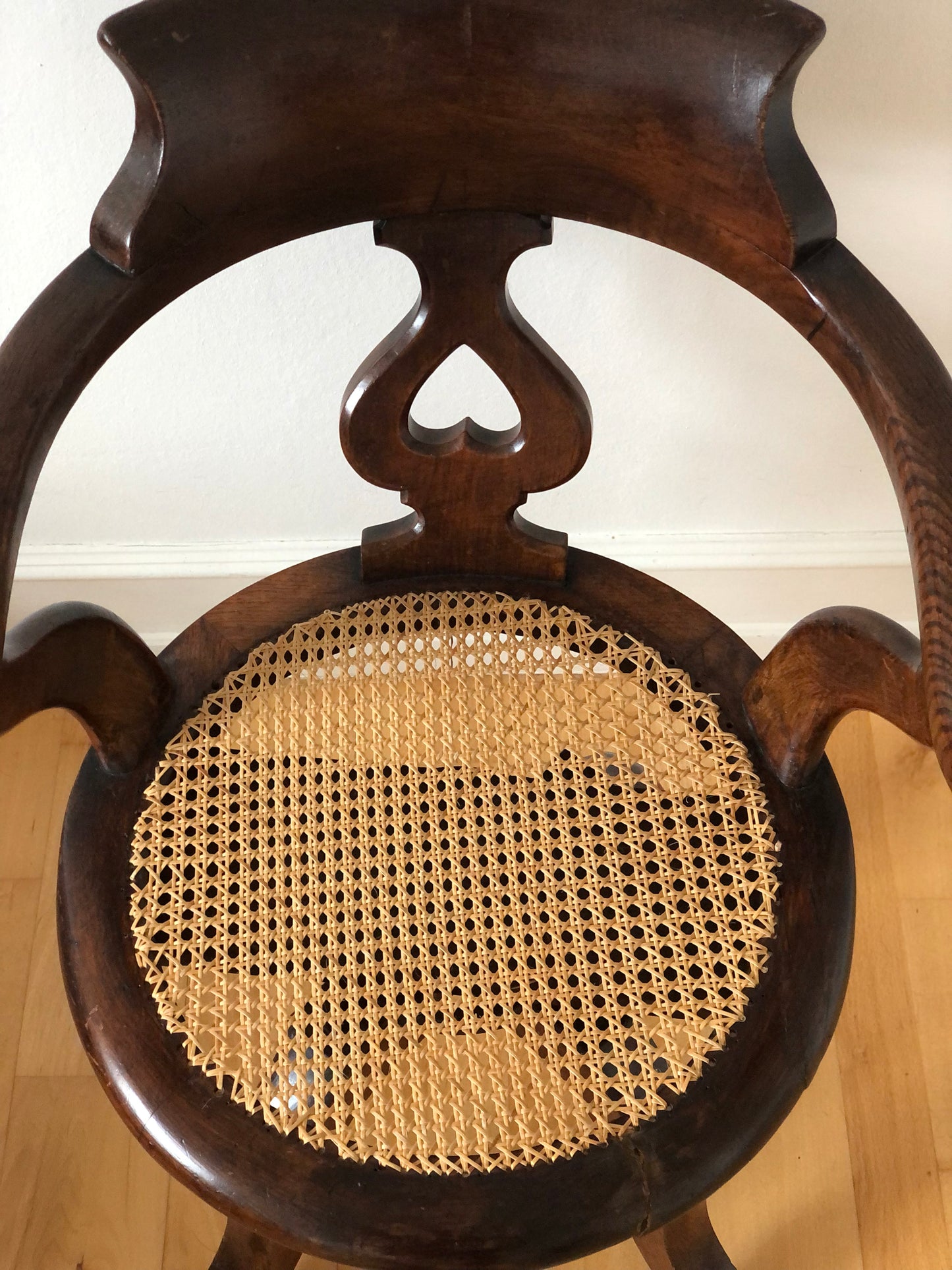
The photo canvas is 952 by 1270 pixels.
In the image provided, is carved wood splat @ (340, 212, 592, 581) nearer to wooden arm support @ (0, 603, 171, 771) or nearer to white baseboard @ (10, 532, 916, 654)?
wooden arm support @ (0, 603, 171, 771)

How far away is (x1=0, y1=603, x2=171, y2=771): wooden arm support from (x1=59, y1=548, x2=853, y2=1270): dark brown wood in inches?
0.8

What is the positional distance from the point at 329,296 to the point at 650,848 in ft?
1.53

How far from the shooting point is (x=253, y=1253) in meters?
0.82

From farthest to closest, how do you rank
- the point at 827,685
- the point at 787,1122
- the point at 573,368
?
the point at 787,1122 → the point at 573,368 → the point at 827,685

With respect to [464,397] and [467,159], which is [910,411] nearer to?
[467,159]

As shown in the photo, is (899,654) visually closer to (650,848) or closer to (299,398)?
(650,848)

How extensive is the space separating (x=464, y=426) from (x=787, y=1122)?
0.75m

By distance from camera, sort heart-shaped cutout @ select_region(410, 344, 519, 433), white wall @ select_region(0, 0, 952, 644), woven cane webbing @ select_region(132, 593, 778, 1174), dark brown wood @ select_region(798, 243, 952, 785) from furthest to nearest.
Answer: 1. heart-shaped cutout @ select_region(410, 344, 519, 433)
2. white wall @ select_region(0, 0, 952, 644)
3. woven cane webbing @ select_region(132, 593, 778, 1174)
4. dark brown wood @ select_region(798, 243, 952, 785)

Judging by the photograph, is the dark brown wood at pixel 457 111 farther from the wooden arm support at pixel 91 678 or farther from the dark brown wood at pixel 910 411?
the wooden arm support at pixel 91 678

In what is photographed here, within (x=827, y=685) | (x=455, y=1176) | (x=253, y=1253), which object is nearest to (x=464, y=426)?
(x=827, y=685)

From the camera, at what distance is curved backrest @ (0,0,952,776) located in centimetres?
57

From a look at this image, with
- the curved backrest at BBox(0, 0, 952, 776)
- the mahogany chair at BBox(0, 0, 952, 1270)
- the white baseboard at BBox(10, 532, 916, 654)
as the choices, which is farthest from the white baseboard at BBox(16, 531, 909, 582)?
the curved backrest at BBox(0, 0, 952, 776)

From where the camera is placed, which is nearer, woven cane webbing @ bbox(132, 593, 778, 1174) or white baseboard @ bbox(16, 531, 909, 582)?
woven cane webbing @ bbox(132, 593, 778, 1174)

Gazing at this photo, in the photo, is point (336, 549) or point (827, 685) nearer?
point (827, 685)
